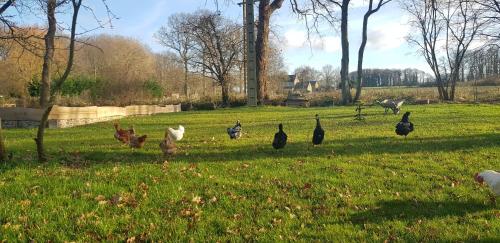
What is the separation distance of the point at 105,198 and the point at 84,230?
116cm

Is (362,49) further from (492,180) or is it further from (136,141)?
(492,180)

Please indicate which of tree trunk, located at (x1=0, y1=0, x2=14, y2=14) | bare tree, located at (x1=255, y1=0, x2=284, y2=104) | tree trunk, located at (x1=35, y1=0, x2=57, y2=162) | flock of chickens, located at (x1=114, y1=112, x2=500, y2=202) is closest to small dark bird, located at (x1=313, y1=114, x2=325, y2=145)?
flock of chickens, located at (x1=114, y1=112, x2=500, y2=202)

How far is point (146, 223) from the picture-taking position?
494cm

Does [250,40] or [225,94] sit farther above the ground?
[250,40]

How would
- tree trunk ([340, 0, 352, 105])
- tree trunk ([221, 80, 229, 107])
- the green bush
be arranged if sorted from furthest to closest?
tree trunk ([221, 80, 229, 107]), tree trunk ([340, 0, 352, 105]), the green bush

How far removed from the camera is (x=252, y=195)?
6152 millimetres

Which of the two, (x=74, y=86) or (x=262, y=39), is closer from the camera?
(x=262, y=39)

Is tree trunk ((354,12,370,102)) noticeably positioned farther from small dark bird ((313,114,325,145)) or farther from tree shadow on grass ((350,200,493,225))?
tree shadow on grass ((350,200,493,225))

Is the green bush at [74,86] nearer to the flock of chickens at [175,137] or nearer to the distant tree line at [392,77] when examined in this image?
the flock of chickens at [175,137]

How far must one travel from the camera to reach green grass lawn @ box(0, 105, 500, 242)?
4.71m

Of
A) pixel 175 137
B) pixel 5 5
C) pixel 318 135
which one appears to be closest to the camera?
pixel 5 5

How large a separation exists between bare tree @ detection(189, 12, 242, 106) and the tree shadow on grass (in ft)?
124

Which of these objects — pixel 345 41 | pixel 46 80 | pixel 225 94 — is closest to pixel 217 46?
pixel 225 94

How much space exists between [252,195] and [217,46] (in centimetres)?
3946
